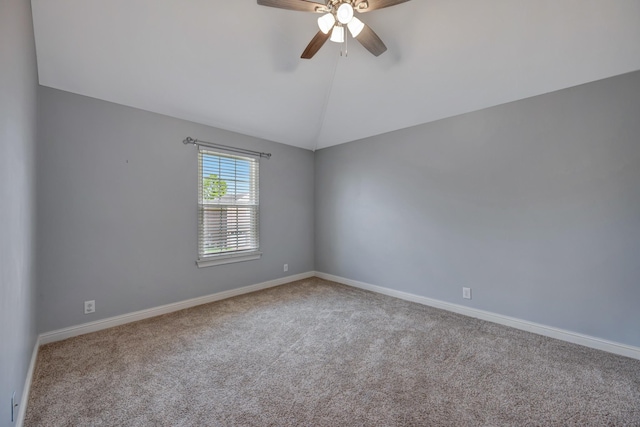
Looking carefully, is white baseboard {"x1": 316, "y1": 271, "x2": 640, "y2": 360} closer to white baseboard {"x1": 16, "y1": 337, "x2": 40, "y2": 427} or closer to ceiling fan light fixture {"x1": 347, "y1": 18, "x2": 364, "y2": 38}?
ceiling fan light fixture {"x1": 347, "y1": 18, "x2": 364, "y2": 38}

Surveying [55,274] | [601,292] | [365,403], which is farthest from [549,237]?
[55,274]

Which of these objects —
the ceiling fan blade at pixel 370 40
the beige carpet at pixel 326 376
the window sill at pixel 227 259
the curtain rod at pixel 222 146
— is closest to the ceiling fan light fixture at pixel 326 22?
the ceiling fan blade at pixel 370 40

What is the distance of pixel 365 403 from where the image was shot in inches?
Answer: 65.8

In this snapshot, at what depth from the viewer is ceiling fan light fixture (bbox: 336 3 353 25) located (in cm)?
185

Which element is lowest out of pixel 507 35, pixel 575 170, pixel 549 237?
pixel 549 237

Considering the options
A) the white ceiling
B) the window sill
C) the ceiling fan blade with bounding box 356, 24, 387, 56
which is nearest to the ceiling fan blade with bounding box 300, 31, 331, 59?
the ceiling fan blade with bounding box 356, 24, 387, 56

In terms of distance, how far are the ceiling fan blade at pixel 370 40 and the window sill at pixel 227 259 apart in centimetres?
295

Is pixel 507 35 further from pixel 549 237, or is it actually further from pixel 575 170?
pixel 549 237

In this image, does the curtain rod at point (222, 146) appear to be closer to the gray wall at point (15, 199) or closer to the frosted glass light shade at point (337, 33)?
the gray wall at point (15, 199)

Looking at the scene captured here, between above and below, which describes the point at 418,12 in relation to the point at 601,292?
above

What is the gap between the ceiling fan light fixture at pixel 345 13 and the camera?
6.08ft

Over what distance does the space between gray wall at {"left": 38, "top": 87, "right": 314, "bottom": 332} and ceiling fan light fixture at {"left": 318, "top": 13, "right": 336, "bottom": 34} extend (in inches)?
82.6

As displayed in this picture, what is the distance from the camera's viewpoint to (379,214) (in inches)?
153

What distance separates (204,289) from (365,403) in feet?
8.28
